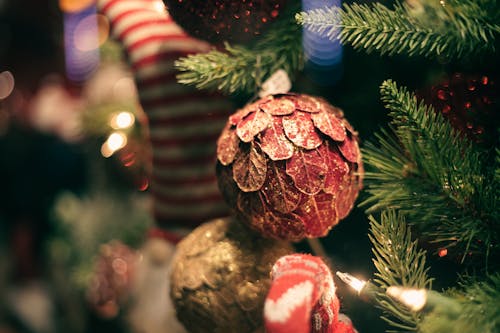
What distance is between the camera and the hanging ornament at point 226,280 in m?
0.53

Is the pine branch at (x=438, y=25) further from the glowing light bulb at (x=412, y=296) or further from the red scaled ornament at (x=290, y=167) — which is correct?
the glowing light bulb at (x=412, y=296)

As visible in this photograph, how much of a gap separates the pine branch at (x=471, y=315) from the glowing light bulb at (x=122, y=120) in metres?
0.74

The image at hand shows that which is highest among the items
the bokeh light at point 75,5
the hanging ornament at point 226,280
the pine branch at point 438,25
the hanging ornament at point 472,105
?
the pine branch at point 438,25

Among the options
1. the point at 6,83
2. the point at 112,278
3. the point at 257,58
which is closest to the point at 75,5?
the point at 6,83

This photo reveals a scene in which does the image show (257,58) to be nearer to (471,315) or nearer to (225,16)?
(225,16)

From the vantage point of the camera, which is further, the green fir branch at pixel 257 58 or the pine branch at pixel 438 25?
the green fir branch at pixel 257 58

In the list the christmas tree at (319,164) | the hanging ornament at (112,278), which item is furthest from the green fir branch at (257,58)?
the hanging ornament at (112,278)

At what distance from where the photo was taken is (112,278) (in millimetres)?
1017

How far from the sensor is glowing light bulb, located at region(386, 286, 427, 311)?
1.23 ft

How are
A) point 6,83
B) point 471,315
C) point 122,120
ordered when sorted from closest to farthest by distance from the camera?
1. point 471,315
2. point 122,120
3. point 6,83

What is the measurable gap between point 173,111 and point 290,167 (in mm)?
295

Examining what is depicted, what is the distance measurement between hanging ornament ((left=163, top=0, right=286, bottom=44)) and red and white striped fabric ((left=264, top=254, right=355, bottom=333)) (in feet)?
0.92

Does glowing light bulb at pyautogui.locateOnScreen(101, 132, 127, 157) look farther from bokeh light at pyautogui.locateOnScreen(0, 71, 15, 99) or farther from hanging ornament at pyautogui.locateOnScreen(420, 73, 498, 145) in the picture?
bokeh light at pyautogui.locateOnScreen(0, 71, 15, 99)

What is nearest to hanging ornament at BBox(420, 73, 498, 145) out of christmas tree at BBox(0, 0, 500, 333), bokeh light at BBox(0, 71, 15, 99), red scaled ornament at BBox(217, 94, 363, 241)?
christmas tree at BBox(0, 0, 500, 333)
